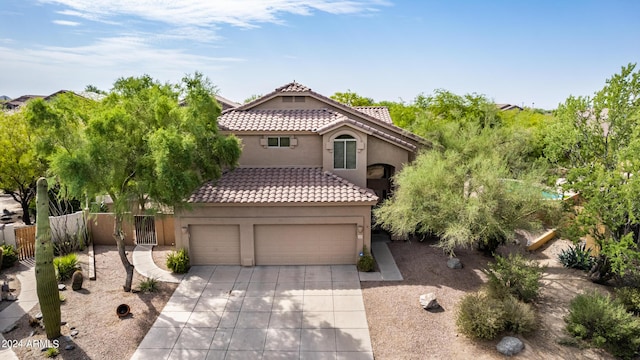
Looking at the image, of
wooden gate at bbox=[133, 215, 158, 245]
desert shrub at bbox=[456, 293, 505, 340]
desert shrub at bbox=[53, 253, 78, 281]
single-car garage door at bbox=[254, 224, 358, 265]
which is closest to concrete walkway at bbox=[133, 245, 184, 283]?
wooden gate at bbox=[133, 215, 158, 245]

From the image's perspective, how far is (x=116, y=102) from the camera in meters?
14.6

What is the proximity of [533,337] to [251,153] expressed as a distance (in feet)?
46.3

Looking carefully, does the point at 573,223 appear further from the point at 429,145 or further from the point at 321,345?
the point at 321,345

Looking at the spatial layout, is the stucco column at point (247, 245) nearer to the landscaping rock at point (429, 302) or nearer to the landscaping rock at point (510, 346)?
the landscaping rock at point (429, 302)

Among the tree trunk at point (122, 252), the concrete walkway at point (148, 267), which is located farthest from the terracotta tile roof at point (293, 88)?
the tree trunk at point (122, 252)

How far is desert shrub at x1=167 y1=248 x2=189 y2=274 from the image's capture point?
17.0 m

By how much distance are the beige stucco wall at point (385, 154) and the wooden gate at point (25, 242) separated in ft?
53.5

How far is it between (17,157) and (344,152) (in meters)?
16.9

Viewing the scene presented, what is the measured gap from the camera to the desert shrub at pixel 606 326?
11.2 meters

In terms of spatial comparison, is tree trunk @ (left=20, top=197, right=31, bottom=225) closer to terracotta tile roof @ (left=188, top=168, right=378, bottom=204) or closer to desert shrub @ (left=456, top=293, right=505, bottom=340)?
terracotta tile roof @ (left=188, top=168, right=378, bottom=204)

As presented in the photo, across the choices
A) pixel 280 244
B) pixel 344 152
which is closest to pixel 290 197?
pixel 280 244

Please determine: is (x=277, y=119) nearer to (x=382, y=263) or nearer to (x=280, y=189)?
(x=280, y=189)

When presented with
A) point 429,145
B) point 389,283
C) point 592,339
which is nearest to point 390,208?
point 389,283

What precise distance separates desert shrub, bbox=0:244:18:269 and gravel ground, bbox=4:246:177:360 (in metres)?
3.82
